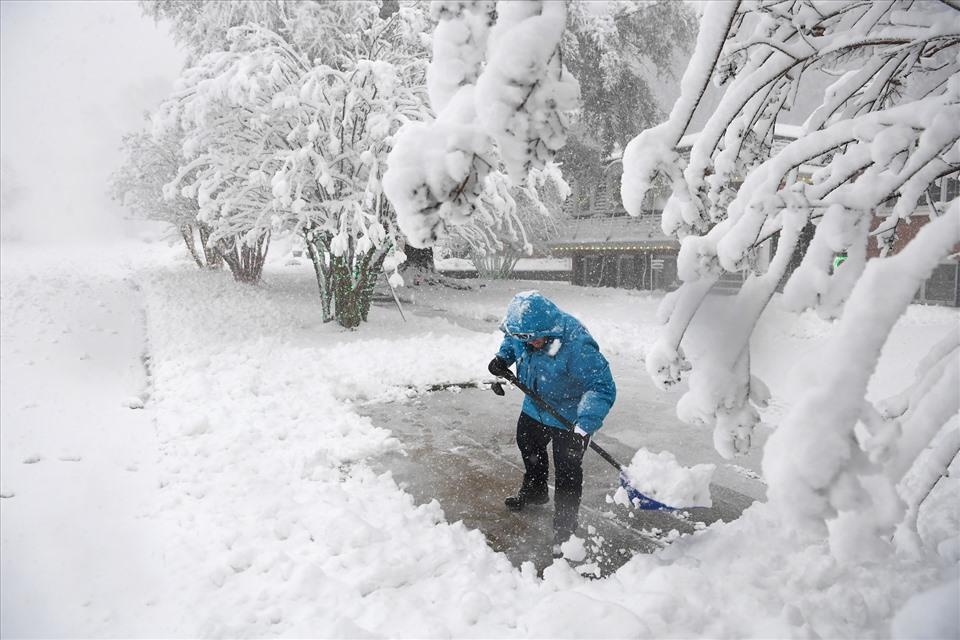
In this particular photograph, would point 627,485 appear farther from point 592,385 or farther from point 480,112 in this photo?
point 480,112

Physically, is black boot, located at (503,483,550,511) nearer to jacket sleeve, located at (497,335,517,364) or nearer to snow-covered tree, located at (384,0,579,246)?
jacket sleeve, located at (497,335,517,364)

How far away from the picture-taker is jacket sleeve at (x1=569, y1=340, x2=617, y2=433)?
11.6 ft

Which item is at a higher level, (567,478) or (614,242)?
(614,242)

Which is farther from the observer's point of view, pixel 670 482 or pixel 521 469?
pixel 521 469

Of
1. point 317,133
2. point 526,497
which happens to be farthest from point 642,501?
point 317,133

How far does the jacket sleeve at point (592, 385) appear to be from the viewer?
3.53 m

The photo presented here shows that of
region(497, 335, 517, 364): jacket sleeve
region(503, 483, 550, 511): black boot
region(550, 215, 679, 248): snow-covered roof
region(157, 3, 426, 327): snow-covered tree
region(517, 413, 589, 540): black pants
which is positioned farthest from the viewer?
region(550, 215, 679, 248): snow-covered roof

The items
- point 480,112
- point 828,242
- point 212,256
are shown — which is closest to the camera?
point 480,112

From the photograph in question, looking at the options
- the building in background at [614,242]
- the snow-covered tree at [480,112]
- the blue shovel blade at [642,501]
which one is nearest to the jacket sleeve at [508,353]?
the blue shovel blade at [642,501]

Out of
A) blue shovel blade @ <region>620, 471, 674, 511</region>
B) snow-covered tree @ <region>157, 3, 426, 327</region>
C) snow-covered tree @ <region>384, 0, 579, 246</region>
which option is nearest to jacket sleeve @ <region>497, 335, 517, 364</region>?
blue shovel blade @ <region>620, 471, 674, 511</region>

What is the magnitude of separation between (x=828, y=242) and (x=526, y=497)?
2912 mm

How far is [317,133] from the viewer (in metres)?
8.91

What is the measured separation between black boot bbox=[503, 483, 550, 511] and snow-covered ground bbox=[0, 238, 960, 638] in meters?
0.48

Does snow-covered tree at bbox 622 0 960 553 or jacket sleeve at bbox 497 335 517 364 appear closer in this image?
snow-covered tree at bbox 622 0 960 553
